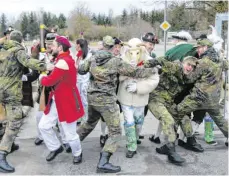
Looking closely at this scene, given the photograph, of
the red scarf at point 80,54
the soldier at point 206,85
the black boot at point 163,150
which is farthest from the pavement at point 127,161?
the red scarf at point 80,54

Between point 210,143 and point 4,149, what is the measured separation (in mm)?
3160

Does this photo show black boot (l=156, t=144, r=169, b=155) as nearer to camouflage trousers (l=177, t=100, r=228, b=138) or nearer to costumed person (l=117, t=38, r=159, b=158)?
costumed person (l=117, t=38, r=159, b=158)

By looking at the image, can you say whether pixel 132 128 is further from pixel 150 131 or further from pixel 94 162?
pixel 150 131

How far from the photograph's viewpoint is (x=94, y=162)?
14.8 feet

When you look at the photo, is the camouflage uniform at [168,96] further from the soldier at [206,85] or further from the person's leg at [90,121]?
the person's leg at [90,121]

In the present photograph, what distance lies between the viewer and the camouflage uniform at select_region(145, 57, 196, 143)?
4473 millimetres

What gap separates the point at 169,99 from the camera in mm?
4820

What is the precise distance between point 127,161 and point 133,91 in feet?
3.19

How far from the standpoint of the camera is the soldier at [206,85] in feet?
15.3

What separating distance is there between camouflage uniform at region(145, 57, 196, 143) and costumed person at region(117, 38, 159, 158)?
15cm

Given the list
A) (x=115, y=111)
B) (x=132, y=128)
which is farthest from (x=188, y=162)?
(x=115, y=111)

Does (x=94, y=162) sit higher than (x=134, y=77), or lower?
lower

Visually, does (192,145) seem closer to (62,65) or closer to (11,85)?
(62,65)

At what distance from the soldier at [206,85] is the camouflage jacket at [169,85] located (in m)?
0.16
